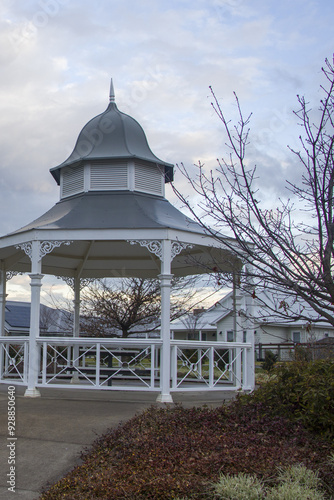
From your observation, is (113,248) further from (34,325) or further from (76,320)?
(34,325)

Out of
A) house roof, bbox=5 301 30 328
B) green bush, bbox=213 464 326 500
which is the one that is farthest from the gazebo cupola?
house roof, bbox=5 301 30 328

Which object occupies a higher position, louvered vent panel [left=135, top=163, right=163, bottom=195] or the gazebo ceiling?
louvered vent panel [left=135, top=163, right=163, bottom=195]

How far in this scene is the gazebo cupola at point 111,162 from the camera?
11.9 m

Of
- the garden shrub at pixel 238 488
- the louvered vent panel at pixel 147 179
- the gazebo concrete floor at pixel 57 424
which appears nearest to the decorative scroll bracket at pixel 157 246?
the louvered vent panel at pixel 147 179

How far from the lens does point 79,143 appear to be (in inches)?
501

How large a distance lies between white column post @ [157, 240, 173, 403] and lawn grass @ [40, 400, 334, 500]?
99.4 inches

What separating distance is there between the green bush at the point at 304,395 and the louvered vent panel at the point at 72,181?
6.83 metres

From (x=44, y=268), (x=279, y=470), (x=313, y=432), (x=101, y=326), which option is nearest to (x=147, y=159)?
(x=44, y=268)

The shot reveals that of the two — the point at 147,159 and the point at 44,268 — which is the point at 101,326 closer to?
the point at 44,268

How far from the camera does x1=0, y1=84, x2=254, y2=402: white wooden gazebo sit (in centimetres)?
981

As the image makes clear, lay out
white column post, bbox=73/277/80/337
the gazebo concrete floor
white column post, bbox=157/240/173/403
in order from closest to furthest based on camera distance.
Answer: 1. the gazebo concrete floor
2. white column post, bbox=157/240/173/403
3. white column post, bbox=73/277/80/337

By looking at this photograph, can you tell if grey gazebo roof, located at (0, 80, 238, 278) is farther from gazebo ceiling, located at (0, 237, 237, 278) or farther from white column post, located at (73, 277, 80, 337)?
white column post, located at (73, 277, 80, 337)

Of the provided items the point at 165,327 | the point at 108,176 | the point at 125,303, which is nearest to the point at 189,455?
the point at 165,327

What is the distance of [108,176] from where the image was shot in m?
12.0
